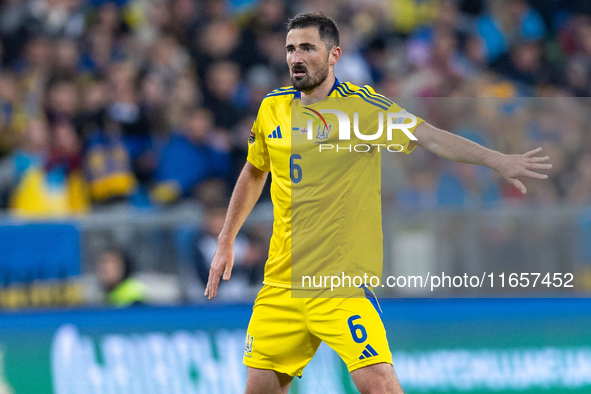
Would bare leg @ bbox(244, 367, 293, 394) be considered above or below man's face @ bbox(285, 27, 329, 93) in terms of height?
below

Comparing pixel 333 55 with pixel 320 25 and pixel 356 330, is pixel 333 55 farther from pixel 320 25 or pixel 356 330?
pixel 356 330

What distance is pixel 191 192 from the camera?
24.6ft

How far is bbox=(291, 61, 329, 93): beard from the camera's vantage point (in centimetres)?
393

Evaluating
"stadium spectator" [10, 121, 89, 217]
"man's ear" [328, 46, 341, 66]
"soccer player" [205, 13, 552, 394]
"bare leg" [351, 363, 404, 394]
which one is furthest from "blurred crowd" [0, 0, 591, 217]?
"bare leg" [351, 363, 404, 394]

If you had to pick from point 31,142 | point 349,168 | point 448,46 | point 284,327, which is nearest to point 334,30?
point 349,168

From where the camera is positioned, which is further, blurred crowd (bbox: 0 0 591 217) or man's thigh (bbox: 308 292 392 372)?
blurred crowd (bbox: 0 0 591 217)

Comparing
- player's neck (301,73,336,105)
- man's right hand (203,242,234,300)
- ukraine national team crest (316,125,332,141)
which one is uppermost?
player's neck (301,73,336,105)

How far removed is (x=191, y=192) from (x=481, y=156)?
436cm

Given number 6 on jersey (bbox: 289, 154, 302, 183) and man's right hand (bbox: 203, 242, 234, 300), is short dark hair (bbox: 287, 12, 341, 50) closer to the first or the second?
number 6 on jersey (bbox: 289, 154, 302, 183)

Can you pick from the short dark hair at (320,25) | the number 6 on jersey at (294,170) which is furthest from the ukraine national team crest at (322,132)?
the short dark hair at (320,25)

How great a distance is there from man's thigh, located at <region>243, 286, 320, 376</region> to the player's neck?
1037 mm

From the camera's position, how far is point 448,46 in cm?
920

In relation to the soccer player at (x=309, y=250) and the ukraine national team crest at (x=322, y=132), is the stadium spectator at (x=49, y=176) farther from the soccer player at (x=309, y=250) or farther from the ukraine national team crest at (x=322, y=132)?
the ukraine national team crest at (x=322, y=132)

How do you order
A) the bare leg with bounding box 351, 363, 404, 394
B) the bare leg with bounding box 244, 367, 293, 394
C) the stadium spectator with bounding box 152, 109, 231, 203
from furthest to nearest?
the stadium spectator with bounding box 152, 109, 231, 203 → the bare leg with bounding box 244, 367, 293, 394 → the bare leg with bounding box 351, 363, 404, 394
